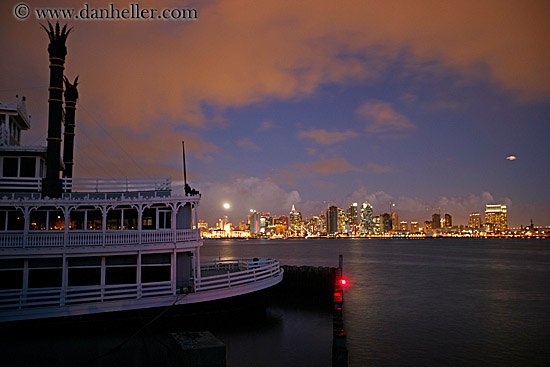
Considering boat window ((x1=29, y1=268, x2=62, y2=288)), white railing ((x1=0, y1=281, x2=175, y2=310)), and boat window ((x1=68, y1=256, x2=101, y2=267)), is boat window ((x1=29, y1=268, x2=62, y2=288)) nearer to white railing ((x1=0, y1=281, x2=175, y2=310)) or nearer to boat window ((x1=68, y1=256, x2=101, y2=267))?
white railing ((x1=0, y1=281, x2=175, y2=310))

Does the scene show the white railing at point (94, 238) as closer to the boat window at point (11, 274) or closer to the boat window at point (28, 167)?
the boat window at point (11, 274)

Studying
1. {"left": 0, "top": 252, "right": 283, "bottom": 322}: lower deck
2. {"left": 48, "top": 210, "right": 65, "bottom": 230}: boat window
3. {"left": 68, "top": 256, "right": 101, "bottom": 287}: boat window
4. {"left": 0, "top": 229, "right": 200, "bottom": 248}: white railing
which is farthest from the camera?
{"left": 48, "top": 210, "right": 65, "bottom": 230}: boat window

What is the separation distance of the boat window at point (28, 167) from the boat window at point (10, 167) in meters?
0.31

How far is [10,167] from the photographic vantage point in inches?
901

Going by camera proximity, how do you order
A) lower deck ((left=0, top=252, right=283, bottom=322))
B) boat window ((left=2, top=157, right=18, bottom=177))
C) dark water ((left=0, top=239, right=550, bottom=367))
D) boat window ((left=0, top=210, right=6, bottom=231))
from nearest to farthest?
1. dark water ((left=0, top=239, right=550, bottom=367))
2. lower deck ((left=0, top=252, right=283, bottom=322))
3. boat window ((left=0, top=210, right=6, bottom=231))
4. boat window ((left=2, top=157, right=18, bottom=177))

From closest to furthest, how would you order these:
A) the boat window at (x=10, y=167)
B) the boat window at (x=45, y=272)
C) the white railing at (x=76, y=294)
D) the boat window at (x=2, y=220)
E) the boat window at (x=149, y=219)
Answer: the white railing at (x=76, y=294), the boat window at (x=45, y=272), the boat window at (x=2, y=220), the boat window at (x=149, y=219), the boat window at (x=10, y=167)

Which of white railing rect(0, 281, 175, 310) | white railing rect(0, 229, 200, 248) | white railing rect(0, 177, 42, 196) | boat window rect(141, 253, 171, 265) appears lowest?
white railing rect(0, 281, 175, 310)

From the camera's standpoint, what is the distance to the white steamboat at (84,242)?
19969 millimetres

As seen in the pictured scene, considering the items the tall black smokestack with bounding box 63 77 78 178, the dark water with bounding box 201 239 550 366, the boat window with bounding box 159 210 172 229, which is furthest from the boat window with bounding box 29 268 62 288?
the tall black smokestack with bounding box 63 77 78 178

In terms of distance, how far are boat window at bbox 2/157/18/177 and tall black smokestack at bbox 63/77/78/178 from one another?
575 cm

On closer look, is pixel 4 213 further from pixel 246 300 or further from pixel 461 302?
pixel 461 302

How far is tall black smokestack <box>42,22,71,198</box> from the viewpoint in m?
22.1

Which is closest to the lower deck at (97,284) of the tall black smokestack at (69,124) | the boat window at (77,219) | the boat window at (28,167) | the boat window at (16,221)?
the boat window at (16,221)

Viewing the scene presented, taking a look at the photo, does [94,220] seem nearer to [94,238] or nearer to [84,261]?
[94,238]
